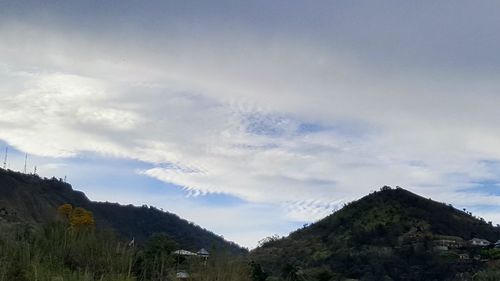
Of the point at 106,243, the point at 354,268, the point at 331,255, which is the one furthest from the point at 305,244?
the point at 106,243

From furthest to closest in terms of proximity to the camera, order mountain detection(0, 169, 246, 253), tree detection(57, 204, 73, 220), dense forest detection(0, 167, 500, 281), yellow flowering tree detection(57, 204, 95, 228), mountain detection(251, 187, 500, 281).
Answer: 1. mountain detection(0, 169, 246, 253)
2. mountain detection(251, 187, 500, 281)
3. tree detection(57, 204, 73, 220)
4. yellow flowering tree detection(57, 204, 95, 228)
5. dense forest detection(0, 167, 500, 281)

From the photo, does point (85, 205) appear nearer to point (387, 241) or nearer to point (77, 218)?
point (387, 241)

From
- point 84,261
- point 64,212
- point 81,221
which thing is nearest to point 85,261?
point 84,261

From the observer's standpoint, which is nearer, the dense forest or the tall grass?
the tall grass

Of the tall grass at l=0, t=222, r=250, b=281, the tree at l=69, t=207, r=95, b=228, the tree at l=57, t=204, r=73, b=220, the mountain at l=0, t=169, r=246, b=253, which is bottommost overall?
the tall grass at l=0, t=222, r=250, b=281

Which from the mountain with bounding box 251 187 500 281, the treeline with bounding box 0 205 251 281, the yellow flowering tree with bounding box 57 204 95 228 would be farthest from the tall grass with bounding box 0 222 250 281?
the mountain with bounding box 251 187 500 281

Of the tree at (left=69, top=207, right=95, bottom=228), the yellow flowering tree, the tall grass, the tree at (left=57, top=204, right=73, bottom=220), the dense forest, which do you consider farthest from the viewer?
the tree at (left=57, top=204, right=73, bottom=220)

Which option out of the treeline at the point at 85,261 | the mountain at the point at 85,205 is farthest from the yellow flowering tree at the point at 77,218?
the mountain at the point at 85,205

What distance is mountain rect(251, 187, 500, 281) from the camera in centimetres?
4900

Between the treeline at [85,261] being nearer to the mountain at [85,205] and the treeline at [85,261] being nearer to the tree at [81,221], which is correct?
the tree at [81,221]

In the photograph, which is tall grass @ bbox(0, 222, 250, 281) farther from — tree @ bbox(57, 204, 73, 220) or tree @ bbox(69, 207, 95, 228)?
tree @ bbox(57, 204, 73, 220)

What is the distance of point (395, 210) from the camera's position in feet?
237

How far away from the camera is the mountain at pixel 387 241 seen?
4900 centimetres

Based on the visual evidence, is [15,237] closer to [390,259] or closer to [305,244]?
[390,259]
